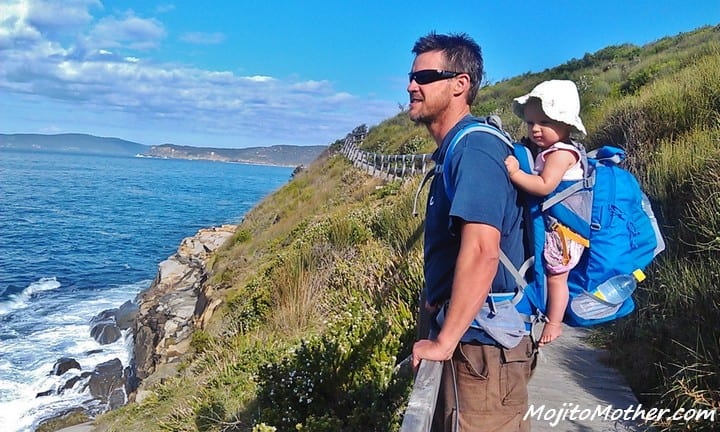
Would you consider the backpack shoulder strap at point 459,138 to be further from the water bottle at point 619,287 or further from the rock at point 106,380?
the rock at point 106,380

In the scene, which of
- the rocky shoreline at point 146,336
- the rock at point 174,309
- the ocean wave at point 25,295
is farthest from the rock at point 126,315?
the ocean wave at point 25,295

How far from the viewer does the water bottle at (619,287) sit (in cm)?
228

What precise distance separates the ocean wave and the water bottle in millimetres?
25730

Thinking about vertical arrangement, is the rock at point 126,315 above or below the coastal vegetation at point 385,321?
below

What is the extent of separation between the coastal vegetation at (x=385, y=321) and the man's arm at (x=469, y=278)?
71.8 inches

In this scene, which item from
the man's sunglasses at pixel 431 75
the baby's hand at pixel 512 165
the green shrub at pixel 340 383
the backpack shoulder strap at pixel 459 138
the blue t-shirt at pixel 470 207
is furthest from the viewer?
the green shrub at pixel 340 383

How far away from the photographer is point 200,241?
30.2m

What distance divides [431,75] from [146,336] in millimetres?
18156

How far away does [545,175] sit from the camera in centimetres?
229

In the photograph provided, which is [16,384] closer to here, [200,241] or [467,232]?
[200,241]

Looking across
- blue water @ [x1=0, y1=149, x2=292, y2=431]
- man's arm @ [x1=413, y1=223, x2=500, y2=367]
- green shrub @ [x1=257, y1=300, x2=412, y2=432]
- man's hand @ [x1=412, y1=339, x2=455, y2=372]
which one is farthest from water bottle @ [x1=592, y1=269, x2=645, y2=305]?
blue water @ [x1=0, y1=149, x2=292, y2=431]

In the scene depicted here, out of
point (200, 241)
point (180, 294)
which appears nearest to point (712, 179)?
point (180, 294)

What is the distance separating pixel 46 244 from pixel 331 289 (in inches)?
1400

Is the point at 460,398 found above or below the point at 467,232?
below
